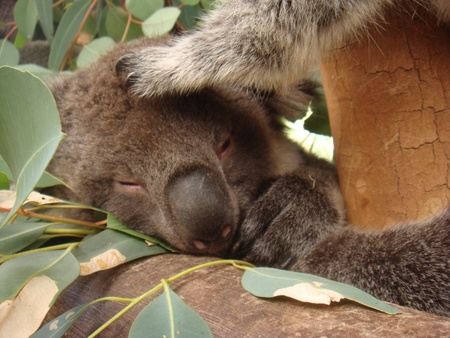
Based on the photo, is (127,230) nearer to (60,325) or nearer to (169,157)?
(169,157)

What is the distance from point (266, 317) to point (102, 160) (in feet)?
3.17

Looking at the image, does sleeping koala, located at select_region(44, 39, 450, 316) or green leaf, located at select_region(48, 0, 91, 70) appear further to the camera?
green leaf, located at select_region(48, 0, 91, 70)

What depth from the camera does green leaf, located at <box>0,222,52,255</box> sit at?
1612mm

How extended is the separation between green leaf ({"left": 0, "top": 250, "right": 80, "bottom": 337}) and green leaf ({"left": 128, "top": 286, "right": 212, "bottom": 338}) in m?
0.30

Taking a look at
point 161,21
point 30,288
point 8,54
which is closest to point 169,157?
point 30,288

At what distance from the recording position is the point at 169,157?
1.75 metres

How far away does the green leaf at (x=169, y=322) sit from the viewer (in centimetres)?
114

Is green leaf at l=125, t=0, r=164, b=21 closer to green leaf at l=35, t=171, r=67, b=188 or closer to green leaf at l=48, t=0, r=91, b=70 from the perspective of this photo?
green leaf at l=48, t=0, r=91, b=70

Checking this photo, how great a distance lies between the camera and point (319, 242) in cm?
169

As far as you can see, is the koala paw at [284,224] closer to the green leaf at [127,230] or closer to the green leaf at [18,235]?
the green leaf at [127,230]

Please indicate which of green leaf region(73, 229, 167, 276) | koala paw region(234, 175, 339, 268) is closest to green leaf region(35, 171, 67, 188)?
green leaf region(73, 229, 167, 276)

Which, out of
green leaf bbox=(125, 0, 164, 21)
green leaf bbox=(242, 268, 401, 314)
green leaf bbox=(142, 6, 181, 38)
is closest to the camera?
green leaf bbox=(242, 268, 401, 314)

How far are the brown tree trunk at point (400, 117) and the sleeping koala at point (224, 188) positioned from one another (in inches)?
5.5

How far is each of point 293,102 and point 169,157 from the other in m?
0.68
